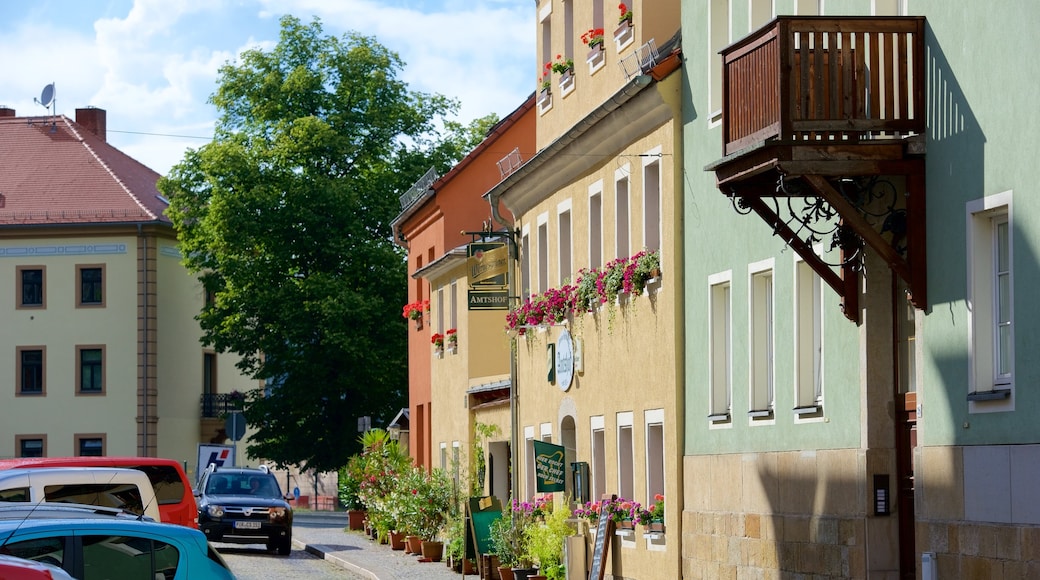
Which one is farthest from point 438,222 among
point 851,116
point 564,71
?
point 851,116

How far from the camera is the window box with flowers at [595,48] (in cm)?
2481

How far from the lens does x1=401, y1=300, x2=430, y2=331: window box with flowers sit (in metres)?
40.8

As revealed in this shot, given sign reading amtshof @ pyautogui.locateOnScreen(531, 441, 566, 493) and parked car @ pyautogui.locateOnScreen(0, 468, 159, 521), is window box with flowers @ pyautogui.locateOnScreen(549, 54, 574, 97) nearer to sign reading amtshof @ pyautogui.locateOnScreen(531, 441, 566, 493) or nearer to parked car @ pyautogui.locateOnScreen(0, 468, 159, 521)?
sign reading amtshof @ pyautogui.locateOnScreen(531, 441, 566, 493)

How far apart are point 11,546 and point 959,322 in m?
7.15

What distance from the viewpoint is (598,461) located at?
24.5 meters

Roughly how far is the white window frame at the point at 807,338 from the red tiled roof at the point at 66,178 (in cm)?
5262

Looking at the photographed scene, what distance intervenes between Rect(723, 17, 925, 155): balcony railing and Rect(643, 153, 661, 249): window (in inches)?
298

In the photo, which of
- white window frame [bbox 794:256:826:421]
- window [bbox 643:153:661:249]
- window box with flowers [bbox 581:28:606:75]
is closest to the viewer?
white window frame [bbox 794:256:826:421]

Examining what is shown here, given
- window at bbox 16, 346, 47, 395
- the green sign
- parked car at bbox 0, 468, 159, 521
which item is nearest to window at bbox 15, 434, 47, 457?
window at bbox 16, 346, 47, 395

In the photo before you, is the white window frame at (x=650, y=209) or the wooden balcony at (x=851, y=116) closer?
the wooden balcony at (x=851, y=116)

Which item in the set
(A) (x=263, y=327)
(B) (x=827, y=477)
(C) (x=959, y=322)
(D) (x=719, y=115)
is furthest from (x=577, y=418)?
(A) (x=263, y=327)

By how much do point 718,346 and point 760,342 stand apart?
133cm

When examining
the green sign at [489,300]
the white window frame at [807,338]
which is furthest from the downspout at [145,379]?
the white window frame at [807,338]

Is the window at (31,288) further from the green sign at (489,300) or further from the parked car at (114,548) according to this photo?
the parked car at (114,548)
